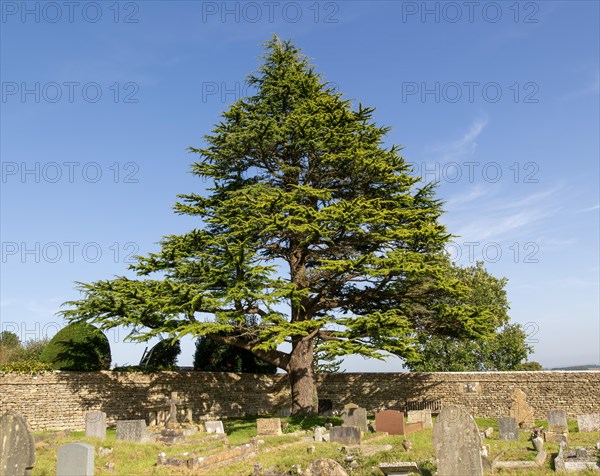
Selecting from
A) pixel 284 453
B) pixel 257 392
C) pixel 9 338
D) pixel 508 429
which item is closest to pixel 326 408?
pixel 257 392

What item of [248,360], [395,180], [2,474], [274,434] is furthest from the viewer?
[248,360]

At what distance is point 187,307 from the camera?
2005cm

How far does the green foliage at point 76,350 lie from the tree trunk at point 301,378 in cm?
827

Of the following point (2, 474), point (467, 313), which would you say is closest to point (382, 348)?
point (467, 313)

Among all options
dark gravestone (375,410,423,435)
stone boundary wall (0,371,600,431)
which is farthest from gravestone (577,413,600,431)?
stone boundary wall (0,371,600,431)

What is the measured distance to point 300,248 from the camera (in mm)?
23219

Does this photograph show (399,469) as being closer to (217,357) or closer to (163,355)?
(163,355)

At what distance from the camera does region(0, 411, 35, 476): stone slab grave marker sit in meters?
10.5

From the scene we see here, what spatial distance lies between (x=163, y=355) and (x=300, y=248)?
9405mm

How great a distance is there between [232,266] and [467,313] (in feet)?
30.2

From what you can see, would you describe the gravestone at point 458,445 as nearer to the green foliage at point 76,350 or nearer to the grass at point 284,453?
the grass at point 284,453

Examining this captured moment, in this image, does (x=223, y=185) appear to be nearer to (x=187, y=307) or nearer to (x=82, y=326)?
(x=187, y=307)

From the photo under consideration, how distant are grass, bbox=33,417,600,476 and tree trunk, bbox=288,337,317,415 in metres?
3.45

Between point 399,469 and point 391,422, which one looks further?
point 391,422
